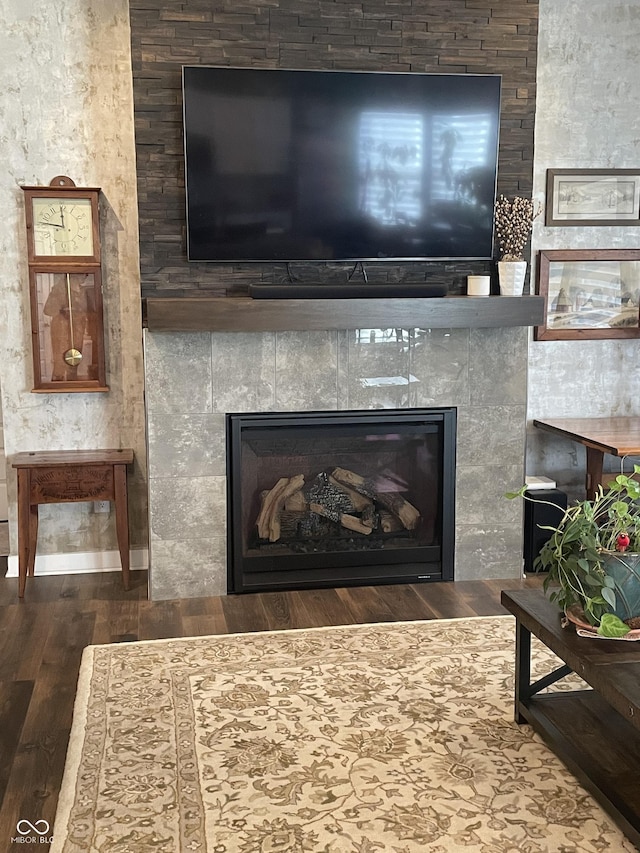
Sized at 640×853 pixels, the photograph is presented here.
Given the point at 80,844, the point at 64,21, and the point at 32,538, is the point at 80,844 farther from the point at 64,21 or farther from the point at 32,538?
the point at 64,21

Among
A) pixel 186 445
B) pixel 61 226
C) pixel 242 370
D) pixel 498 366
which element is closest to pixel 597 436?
pixel 498 366

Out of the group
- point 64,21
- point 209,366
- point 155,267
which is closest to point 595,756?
point 209,366

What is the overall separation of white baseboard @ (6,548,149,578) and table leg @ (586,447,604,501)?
2.20 meters

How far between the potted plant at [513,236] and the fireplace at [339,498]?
644mm

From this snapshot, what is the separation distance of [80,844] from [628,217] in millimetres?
3922

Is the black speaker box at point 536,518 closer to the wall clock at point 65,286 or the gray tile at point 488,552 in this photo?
the gray tile at point 488,552

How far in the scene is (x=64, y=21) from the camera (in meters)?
3.97

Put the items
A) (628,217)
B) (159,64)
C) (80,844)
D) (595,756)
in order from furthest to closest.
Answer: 1. (628,217)
2. (159,64)
3. (595,756)
4. (80,844)

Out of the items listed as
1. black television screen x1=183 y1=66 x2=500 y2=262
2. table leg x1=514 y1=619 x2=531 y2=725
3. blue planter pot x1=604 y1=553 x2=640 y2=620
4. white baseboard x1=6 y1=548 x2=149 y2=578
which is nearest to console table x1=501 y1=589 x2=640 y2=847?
table leg x1=514 y1=619 x2=531 y2=725

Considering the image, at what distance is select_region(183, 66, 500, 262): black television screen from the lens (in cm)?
377

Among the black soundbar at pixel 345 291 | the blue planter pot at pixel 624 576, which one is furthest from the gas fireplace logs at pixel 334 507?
the blue planter pot at pixel 624 576

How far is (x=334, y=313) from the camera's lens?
12.4 ft

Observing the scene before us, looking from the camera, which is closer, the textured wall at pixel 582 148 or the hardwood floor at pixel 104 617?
the hardwood floor at pixel 104 617

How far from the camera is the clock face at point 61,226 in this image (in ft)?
13.3
